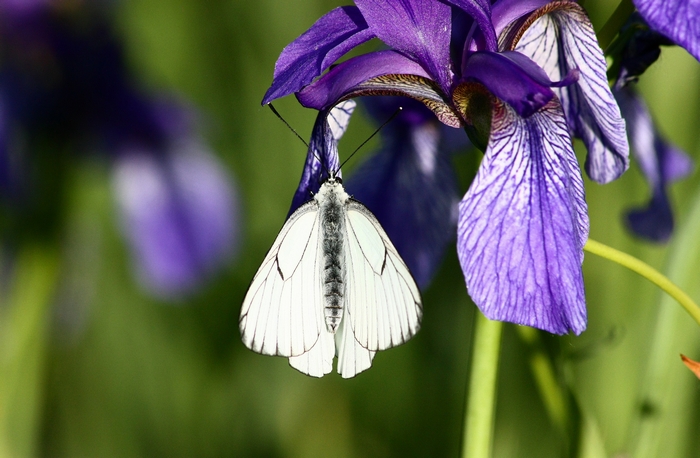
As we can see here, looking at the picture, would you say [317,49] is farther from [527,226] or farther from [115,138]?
[115,138]

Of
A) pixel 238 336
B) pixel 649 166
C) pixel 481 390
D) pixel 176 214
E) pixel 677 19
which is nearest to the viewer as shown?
pixel 677 19

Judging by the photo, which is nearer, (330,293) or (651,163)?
(330,293)

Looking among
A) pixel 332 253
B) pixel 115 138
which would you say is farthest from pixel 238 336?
pixel 332 253

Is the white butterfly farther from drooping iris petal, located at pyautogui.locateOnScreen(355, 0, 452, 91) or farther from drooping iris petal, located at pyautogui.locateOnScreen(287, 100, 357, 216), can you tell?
drooping iris petal, located at pyautogui.locateOnScreen(355, 0, 452, 91)

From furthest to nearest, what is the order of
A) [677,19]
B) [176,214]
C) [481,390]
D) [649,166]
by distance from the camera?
[176,214], [649,166], [481,390], [677,19]

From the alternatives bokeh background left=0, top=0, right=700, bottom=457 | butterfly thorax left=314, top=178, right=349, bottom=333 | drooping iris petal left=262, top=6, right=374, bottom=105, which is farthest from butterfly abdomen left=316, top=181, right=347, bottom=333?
bokeh background left=0, top=0, right=700, bottom=457

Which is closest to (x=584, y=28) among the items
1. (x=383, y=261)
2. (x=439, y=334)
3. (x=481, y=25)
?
(x=481, y=25)

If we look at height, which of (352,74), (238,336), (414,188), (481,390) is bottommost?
(238,336)
